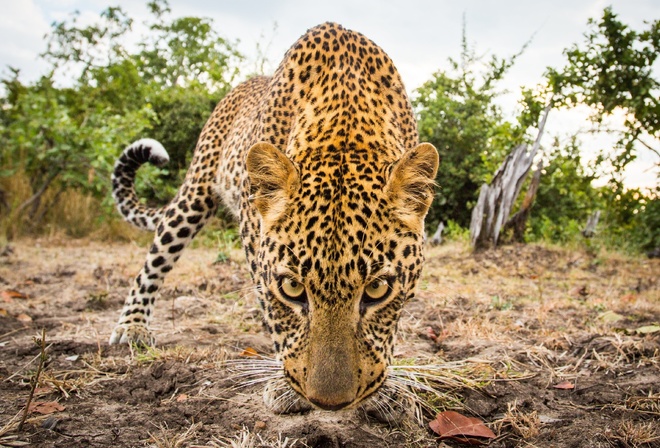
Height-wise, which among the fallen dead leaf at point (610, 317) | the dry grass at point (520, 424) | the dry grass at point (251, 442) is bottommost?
the dry grass at point (251, 442)

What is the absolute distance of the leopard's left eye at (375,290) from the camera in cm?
257

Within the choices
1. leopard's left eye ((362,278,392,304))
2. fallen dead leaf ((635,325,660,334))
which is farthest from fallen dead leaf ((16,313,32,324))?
fallen dead leaf ((635,325,660,334))

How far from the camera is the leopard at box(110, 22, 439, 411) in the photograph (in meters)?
2.46

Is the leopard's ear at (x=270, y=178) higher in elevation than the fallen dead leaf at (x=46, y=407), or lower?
higher

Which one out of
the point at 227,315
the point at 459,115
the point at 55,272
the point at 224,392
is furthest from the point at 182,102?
the point at 224,392

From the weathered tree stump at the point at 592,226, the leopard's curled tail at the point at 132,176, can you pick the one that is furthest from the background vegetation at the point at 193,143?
the leopard's curled tail at the point at 132,176

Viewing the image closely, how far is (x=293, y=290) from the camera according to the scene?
8.63 ft

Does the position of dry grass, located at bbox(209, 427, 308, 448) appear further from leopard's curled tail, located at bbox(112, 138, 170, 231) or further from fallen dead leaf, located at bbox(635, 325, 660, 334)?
leopard's curled tail, located at bbox(112, 138, 170, 231)

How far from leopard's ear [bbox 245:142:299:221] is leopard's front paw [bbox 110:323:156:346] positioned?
6.84 feet

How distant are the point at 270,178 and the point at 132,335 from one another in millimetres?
2321

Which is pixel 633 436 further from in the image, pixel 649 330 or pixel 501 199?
pixel 501 199

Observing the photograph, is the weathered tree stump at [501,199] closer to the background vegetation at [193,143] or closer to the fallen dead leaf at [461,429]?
the background vegetation at [193,143]

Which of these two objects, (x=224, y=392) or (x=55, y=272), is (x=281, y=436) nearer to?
(x=224, y=392)

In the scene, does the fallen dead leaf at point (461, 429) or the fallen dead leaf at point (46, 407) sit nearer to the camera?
the fallen dead leaf at point (461, 429)
